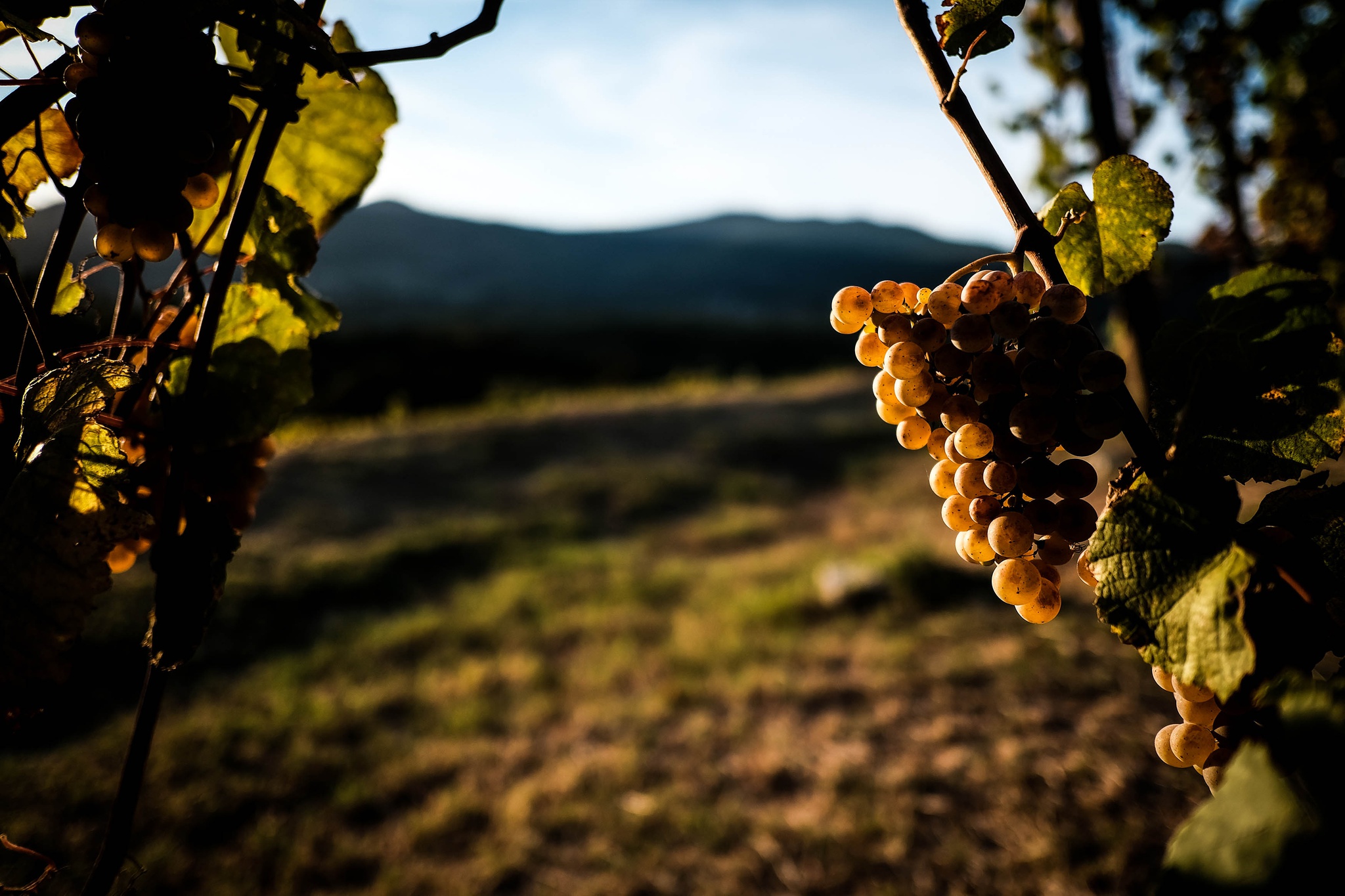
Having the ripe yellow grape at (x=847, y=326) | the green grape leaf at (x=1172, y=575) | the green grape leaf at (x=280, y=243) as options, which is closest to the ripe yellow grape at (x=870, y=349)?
the ripe yellow grape at (x=847, y=326)

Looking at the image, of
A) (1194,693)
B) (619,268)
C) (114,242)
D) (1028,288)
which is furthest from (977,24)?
(619,268)

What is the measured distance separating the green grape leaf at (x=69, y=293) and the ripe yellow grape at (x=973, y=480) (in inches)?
26.0

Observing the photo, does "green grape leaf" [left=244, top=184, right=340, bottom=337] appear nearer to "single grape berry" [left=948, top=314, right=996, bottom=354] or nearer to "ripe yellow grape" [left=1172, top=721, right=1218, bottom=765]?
"single grape berry" [left=948, top=314, right=996, bottom=354]

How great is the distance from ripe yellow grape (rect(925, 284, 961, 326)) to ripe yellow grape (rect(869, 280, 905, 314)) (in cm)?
4

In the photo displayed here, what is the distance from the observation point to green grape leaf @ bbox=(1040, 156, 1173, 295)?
1.56ft

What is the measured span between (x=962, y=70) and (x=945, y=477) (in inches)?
11.1

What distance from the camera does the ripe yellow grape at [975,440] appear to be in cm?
48

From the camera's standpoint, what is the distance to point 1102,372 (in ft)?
1.34

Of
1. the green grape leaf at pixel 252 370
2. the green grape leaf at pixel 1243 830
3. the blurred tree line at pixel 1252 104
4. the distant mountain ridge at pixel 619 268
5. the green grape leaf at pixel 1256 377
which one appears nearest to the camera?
the green grape leaf at pixel 1243 830

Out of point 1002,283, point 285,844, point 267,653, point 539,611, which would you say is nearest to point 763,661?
point 539,611

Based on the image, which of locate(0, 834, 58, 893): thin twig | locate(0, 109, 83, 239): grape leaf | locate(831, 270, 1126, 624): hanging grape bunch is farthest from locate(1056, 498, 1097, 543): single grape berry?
locate(0, 109, 83, 239): grape leaf

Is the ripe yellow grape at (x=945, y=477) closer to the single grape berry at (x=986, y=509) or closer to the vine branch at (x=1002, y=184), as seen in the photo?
the single grape berry at (x=986, y=509)

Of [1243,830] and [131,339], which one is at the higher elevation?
[131,339]

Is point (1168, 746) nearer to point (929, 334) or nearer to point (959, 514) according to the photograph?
point (959, 514)
